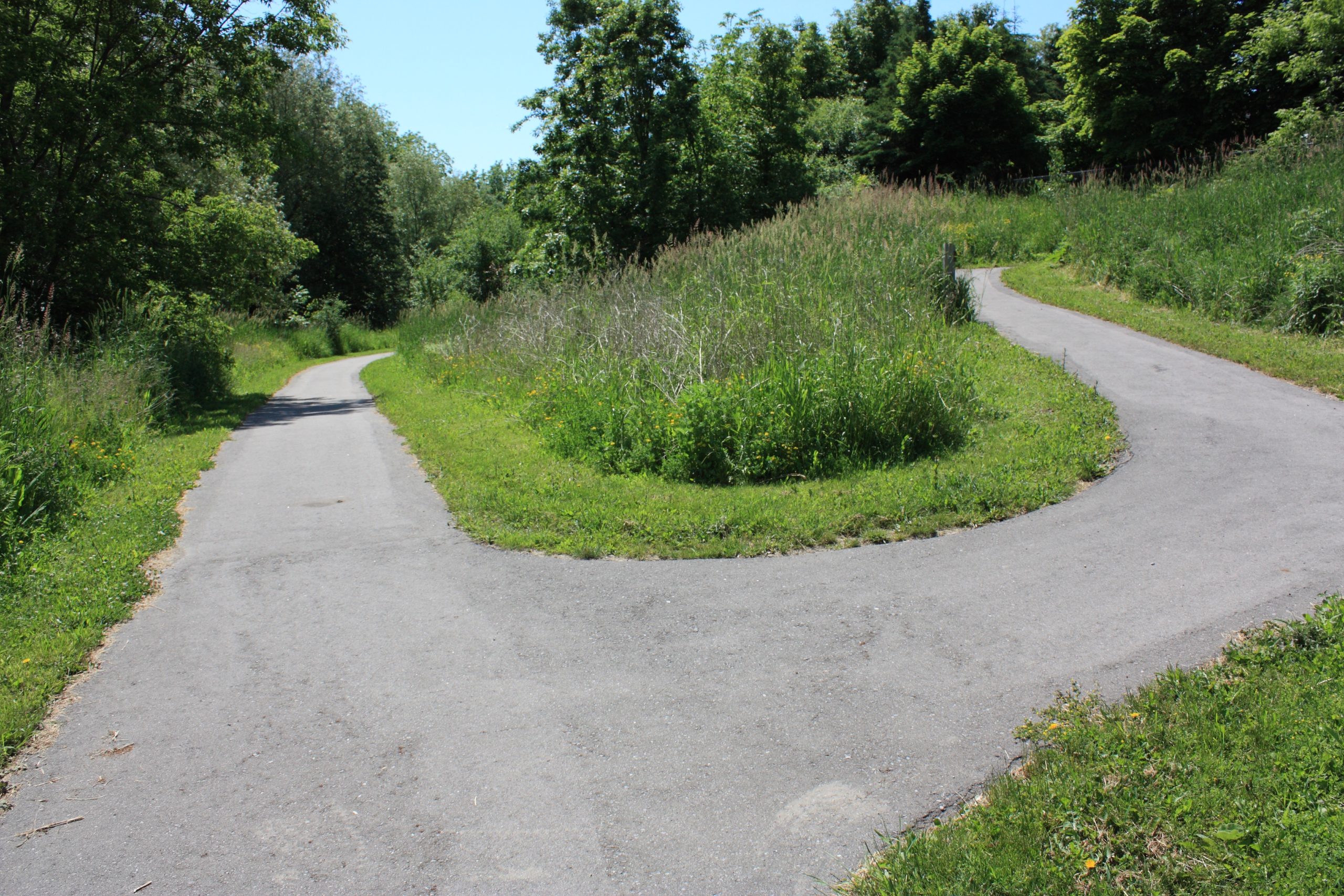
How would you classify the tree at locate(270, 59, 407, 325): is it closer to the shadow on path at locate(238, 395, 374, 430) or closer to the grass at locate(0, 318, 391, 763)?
the shadow on path at locate(238, 395, 374, 430)

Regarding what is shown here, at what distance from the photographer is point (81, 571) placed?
6.31m

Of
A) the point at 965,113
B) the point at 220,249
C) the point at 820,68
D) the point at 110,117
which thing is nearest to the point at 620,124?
the point at 220,249

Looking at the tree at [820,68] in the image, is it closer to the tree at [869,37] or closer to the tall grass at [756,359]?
the tree at [869,37]

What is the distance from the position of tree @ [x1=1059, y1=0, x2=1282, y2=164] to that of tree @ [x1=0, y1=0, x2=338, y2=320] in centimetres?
2532

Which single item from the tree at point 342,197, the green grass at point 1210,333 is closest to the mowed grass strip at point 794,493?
the green grass at point 1210,333

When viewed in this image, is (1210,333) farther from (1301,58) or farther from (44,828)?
(1301,58)

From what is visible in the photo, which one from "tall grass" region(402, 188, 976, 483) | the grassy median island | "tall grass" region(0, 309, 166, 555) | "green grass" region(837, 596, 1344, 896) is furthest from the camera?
"tall grass" region(402, 188, 976, 483)

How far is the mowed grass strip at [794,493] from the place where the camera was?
22.1ft

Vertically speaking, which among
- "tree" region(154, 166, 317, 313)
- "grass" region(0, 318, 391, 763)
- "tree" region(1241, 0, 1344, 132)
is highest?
"tree" region(1241, 0, 1344, 132)

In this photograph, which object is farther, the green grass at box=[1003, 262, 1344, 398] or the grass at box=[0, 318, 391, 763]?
the green grass at box=[1003, 262, 1344, 398]

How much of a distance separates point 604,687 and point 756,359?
19.2ft

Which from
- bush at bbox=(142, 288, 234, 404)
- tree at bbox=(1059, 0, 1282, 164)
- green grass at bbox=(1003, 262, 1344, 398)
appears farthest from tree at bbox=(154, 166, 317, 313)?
tree at bbox=(1059, 0, 1282, 164)

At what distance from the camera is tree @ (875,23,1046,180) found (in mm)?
34562

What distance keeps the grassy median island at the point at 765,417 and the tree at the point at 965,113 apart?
24.0 metres
